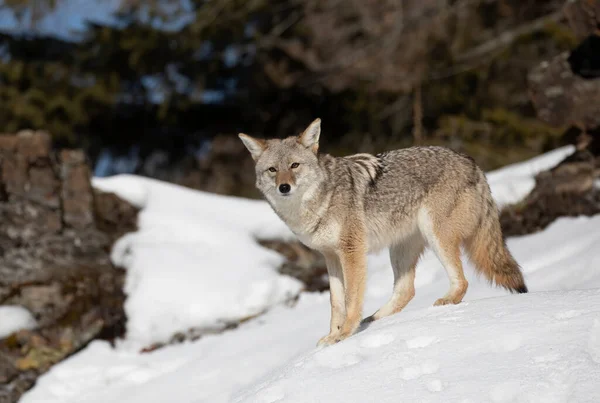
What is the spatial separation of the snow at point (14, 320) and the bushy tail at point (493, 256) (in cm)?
516

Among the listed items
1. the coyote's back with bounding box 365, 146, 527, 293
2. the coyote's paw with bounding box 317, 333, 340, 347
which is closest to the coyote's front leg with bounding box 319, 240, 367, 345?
the coyote's paw with bounding box 317, 333, 340, 347

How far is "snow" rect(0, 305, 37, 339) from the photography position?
338 inches

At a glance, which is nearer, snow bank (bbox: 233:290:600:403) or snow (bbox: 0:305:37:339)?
snow bank (bbox: 233:290:600:403)

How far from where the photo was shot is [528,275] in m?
8.04

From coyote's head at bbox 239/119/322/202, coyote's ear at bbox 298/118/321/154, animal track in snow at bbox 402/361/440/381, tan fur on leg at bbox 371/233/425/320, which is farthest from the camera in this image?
tan fur on leg at bbox 371/233/425/320

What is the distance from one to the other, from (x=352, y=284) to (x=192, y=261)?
13.7ft

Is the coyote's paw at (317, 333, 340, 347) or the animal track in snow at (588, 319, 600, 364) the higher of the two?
the coyote's paw at (317, 333, 340, 347)

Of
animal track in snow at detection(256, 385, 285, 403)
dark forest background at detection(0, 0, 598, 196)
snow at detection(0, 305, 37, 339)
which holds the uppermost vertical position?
dark forest background at detection(0, 0, 598, 196)

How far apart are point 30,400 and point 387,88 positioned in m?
12.0

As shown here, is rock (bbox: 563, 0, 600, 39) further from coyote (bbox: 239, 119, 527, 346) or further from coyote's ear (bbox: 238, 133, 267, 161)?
coyote's ear (bbox: 238, 133, 267, 161)

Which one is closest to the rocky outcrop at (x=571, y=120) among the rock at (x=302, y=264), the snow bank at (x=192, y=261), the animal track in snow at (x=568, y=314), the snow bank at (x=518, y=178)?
the snow bank at (x=518, y=178)

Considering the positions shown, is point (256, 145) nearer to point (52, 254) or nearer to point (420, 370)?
point (420, 370)

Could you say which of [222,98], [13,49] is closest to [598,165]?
[222,98]

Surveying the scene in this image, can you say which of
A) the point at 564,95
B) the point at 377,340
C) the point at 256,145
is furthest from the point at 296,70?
the point at 377,340
